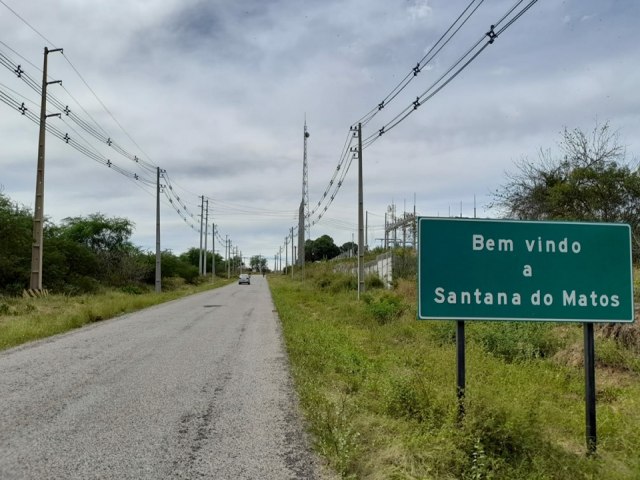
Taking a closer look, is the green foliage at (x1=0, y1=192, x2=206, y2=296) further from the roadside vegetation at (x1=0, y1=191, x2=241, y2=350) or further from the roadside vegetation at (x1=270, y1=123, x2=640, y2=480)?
the roadside vegetation at (x1=270, y1=123, x2=640, y2=480)

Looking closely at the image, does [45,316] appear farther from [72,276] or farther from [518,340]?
[72,276]

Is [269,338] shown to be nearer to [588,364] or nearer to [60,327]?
[60,327]

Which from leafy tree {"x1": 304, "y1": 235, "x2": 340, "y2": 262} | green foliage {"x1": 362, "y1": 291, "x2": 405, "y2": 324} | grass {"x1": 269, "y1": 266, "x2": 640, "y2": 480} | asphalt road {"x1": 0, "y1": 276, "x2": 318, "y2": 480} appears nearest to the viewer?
grass {"x1": 269, "y1": 266, "x2": 640, "y2": 480}

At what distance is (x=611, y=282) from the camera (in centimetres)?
504

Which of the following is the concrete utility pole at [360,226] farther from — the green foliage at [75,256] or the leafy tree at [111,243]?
the leafy tree at [111,243]

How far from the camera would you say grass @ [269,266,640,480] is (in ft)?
14.5

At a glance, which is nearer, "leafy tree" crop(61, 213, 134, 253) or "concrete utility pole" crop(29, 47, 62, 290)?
"concrete utility pole" crop(29, 47, 62, 290)

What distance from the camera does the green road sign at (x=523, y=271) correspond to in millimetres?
5023

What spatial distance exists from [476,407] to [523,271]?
1.35m

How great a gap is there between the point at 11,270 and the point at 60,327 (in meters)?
19.6

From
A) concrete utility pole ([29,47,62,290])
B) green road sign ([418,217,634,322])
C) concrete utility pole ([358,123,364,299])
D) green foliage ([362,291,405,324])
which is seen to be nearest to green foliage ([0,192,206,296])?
concrete utility pole ([29,47,62,290])

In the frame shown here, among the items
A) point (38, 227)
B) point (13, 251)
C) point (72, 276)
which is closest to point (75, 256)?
point (72, 276)

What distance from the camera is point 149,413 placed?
6.36 meters

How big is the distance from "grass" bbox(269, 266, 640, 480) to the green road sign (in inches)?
36.8
